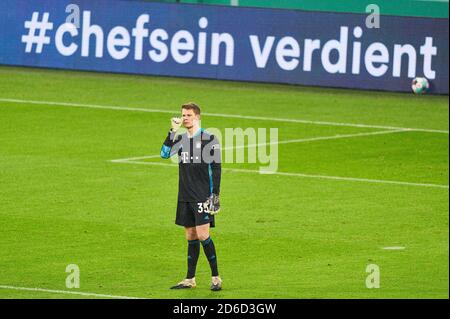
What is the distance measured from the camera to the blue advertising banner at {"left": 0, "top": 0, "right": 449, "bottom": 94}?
35.5 metres

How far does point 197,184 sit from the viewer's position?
16.0 metres

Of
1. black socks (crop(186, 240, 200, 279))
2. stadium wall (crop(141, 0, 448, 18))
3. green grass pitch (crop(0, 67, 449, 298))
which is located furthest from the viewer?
stadium wall (crop(141, 0, 448, 18))

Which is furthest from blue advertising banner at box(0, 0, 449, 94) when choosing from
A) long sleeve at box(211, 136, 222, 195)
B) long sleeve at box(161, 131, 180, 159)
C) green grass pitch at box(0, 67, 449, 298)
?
long sleeve at box(211, 136, 222, 195)

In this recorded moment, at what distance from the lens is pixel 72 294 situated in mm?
15469

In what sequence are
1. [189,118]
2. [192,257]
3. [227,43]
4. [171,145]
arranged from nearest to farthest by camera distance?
[189,118] → [192,257] → [171,145] → [227,43]

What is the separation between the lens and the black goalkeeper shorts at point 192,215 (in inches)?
625

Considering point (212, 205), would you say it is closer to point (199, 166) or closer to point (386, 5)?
point (199, 166)

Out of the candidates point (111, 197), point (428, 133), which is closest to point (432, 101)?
point (428, 133)

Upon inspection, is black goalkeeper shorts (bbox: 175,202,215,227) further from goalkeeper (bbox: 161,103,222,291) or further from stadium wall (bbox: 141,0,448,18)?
stadium wall (bbox: 141,0,448,18)

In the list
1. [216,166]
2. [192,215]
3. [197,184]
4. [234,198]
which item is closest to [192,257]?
[192,215]

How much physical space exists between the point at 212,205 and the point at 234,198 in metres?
6.92

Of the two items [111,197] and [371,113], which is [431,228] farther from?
[371,113]

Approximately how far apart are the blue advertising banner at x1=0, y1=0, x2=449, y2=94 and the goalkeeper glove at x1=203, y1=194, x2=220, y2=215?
19.5 m

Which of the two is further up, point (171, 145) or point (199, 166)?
point (171, 145)
